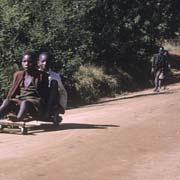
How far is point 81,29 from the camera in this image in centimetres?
2556

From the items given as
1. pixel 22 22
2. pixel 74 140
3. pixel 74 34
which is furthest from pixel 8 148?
pixel 74 34

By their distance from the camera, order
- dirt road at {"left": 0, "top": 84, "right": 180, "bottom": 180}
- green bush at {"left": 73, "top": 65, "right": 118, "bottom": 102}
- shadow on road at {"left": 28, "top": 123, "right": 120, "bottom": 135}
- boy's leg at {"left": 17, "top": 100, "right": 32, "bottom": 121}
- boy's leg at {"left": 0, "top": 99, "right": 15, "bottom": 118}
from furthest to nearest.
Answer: green bush at {"left": 73, "top": 65, "right": 118, "bottom": 102}, shadow on road at {"left": 28, "top": 123, "right": 120, "bottom": 135}, boy's leg at {"left": 0, "top": 99, "right": 15, "bottom": 118}, boy's leg at {"left": 17, "top": 100, "right": 32, "bottom": 121}, dirt road at {"left": 0, "top": 84, "right": 180, "bottom": 180}

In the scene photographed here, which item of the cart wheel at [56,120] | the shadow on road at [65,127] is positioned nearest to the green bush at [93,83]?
the shadow on road at [65,127]

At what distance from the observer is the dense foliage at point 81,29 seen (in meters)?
21.9

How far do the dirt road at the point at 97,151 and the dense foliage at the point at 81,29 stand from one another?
693 centimetres

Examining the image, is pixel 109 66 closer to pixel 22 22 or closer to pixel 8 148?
pixel 22 22

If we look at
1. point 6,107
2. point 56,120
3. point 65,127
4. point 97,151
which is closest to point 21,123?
point 6,107

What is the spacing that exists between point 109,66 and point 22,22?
11169 mm

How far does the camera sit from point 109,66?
3281 centimetres

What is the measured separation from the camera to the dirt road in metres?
9.03

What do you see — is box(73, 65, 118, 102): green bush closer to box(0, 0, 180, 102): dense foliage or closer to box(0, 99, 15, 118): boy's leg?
box(0, 0, 180, 102): dense foliage

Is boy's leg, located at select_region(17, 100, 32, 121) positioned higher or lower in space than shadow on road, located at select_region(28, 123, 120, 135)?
higher

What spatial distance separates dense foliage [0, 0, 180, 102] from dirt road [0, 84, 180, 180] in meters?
6.93

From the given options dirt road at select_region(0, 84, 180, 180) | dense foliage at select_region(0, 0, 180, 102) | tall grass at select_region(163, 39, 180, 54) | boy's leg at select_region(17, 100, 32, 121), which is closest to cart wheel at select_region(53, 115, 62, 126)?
dirt road at select_region(0, 84, 180, 180)
